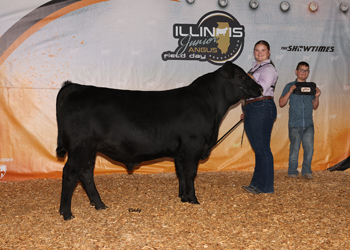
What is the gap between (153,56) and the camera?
5.73 m

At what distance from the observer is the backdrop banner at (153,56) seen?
17.8ft

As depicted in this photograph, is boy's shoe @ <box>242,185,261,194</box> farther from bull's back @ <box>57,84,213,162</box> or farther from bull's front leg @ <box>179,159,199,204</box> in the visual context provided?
bull's back @ <box>57,84,213,162</box>

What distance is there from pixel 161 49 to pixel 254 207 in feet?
10.3

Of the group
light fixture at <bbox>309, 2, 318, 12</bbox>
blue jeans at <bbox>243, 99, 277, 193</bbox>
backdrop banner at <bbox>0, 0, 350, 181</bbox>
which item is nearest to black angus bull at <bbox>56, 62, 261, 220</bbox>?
blue jeans at <bbox>243, 99, 277, 193</bbox>

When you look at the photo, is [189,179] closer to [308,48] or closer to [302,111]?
[302,111]

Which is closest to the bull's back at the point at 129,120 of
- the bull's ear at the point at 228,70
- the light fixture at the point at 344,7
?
the bull's ear at the point at 228,70

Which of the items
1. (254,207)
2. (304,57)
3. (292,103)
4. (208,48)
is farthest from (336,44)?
(254,207)

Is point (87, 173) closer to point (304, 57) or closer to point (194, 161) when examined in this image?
point (194, 161)

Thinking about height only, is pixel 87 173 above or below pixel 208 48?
below

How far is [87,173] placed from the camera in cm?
379

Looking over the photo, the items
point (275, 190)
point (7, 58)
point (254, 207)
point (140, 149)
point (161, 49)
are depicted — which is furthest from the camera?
point (161, 49)

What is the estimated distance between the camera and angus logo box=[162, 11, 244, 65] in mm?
5766

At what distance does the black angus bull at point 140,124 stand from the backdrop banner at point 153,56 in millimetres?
1809

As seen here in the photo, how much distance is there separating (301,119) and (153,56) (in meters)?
2.66
